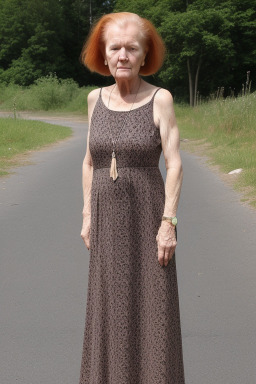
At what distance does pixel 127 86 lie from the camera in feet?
9.71

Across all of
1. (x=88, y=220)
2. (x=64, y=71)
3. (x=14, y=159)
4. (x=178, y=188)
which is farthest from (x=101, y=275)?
(x=64, y=71)

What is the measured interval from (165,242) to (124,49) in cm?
83

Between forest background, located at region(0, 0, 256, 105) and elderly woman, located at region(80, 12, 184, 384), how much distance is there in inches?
1385

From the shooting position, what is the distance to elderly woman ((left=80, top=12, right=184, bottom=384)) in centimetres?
291

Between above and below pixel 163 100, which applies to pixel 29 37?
below

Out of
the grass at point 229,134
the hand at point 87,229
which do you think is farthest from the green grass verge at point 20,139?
the hand at point 87,229

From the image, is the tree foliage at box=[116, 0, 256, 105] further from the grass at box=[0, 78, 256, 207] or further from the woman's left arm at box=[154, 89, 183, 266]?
the woman's left arm at box=[154, 89, 183, 266]

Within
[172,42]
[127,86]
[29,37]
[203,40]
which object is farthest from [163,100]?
[29,37]

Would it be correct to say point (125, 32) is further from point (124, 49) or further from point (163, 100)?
point (163, 100)

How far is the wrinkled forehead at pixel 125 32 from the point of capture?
2.91 metres

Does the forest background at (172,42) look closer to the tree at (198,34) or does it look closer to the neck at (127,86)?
the tree at (198,34)

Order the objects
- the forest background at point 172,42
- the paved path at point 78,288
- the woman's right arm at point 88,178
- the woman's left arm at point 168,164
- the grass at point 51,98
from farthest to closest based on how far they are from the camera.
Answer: the grass at point 51,98 → the forest background at point 172,42 → the paved path at point 78,288 → the woman's right arm at point 88,178 → the woman's left arm at point 168,164

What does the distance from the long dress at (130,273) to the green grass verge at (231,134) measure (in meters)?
6.36

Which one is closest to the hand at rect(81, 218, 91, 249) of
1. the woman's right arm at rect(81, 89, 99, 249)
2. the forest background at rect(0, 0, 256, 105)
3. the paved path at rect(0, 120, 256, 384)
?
the woman's right arm at rect(81, 89, 99, 249)
